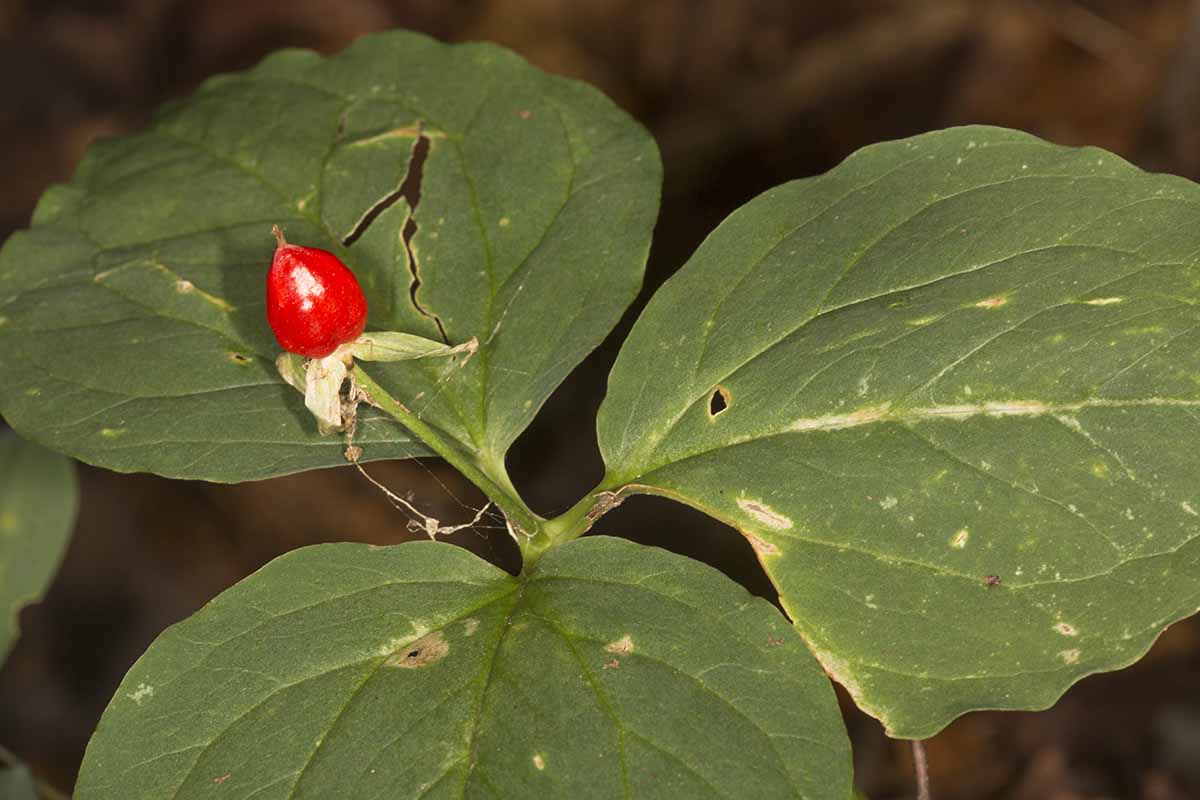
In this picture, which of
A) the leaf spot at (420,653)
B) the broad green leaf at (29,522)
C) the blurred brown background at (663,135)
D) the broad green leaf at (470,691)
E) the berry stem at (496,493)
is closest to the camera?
the broad green leaf at (470,691)

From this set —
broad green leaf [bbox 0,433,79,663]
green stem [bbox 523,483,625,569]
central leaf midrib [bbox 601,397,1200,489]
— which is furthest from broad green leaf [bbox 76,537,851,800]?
broad green leaf [bbox 0,433,79,663]

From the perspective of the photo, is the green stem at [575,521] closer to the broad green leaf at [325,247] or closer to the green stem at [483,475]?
the green stem at [483,475]

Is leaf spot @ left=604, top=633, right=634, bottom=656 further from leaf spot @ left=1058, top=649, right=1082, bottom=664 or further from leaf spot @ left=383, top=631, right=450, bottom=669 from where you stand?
leaf spot @ left=1058, top=649, right=1082, bottom=664

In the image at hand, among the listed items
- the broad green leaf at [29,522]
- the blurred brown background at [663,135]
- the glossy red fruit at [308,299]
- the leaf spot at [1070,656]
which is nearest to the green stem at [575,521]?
the glossy red fruit at [308,299]

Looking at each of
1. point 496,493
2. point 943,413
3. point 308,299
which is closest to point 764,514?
point 943,413

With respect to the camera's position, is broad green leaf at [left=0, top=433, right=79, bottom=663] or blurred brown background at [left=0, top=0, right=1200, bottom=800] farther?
blurred brown background at [left=0, top=0, right=1200, bottom=800]

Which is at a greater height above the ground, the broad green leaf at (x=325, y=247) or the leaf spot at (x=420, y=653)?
the broad green leaf at (x=325, y=247)

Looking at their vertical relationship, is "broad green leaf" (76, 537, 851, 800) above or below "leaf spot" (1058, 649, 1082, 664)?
above
